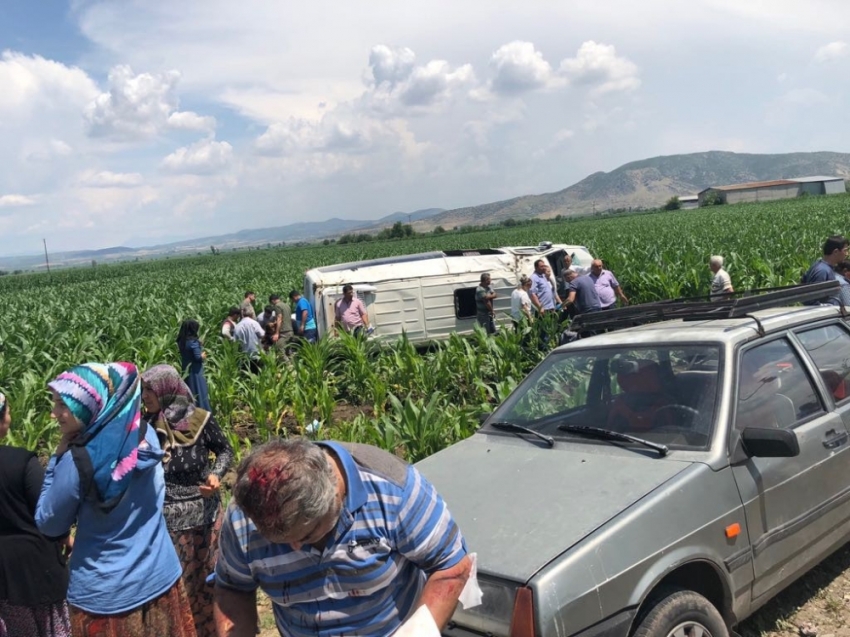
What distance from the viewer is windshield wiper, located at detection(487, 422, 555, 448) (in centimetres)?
376

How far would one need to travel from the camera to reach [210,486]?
375 cm

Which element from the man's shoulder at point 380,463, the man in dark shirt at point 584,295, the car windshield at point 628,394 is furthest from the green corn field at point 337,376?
the man's shoulder at point 380,463

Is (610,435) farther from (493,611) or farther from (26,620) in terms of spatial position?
(26,620)

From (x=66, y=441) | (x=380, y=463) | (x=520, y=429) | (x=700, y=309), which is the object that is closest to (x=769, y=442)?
(x=520, y=429)

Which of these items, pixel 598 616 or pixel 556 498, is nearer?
pixel 598 616

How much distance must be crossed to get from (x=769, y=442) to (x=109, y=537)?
292 centimetres

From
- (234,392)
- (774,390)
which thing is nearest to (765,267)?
(234,392)

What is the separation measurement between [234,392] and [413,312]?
13.8 ft

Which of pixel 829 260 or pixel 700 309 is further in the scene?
pixel 829 260

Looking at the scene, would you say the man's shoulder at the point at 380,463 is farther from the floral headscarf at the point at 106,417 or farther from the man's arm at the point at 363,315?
the man's arm at the point at 363,315

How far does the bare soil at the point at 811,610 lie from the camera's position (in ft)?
12.5

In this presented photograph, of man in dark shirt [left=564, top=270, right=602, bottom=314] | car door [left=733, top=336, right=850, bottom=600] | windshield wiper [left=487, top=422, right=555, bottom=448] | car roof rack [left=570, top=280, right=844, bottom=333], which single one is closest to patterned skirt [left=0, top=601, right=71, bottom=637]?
windshield wiper [left=487, top=422, right=555, bottom=448]

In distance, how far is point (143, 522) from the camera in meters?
3.17

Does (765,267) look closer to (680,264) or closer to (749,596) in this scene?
(680,264)
